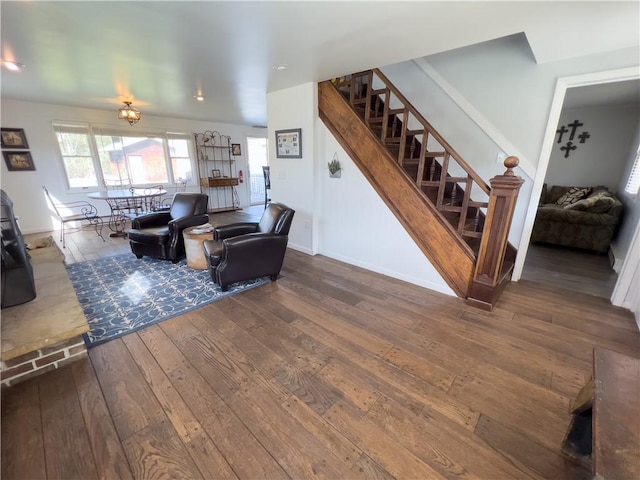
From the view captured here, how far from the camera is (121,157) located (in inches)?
240

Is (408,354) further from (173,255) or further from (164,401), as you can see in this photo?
(173,255)

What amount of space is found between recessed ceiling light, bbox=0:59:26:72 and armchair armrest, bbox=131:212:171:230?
1.98 meters

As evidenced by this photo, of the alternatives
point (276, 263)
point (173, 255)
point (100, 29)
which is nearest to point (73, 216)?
point (173, 255)

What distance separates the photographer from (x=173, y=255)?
11.8ft

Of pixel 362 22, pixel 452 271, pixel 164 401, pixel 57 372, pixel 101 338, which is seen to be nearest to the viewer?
pixel 164 401

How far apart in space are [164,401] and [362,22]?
290 cm

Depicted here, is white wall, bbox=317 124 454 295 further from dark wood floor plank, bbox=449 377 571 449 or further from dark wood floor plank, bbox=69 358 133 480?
dark wood floor plank, bbox=69 358 133 480

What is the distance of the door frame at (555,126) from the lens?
237 centimetres

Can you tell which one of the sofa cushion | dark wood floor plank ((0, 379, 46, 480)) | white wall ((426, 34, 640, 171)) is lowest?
dark wood floor plank ((0, 379, 46, 480))

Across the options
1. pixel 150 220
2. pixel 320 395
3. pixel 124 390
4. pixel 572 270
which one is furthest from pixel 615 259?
pixel 150 220

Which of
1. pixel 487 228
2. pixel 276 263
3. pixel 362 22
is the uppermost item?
pixel 362 22

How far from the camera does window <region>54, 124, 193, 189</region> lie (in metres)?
5.48

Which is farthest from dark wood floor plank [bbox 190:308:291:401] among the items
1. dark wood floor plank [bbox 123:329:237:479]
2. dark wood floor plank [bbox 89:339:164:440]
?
dark wood floor plank [bbox 89:339:164:440]

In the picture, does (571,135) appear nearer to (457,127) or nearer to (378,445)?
(457,127)
